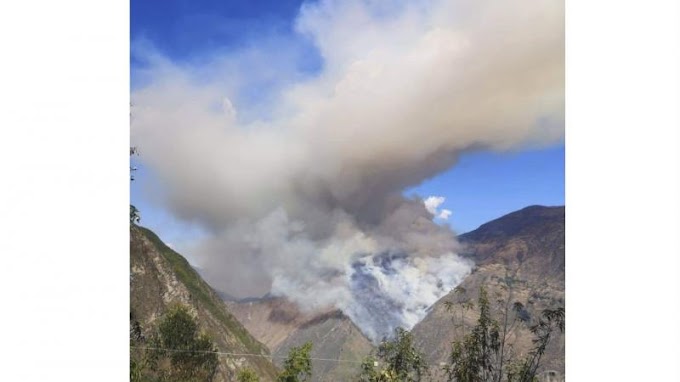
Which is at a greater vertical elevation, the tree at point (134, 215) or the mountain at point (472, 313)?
the tree at point (134, 215)

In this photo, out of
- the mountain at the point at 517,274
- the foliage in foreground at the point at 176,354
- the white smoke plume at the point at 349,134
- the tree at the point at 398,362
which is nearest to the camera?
the mountain at the point at 517,274

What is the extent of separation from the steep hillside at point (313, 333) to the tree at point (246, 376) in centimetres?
21

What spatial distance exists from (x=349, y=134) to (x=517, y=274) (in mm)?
1402

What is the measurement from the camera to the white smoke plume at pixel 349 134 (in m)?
4.18

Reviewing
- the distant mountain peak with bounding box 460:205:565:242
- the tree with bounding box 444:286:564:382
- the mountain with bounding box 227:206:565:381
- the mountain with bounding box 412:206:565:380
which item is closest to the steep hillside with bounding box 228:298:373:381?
the mountain with bounding box 227:206:565:381

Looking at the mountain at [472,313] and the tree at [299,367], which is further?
the tree at [299,367]

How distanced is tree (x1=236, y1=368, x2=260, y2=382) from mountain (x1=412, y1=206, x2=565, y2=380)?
3.91 ft

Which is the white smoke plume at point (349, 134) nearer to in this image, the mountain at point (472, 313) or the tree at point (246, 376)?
the mountain at point (472, 313)

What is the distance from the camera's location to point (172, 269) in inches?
189

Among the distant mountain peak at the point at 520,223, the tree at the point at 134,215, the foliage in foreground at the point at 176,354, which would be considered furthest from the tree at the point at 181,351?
the distant mountain peak at the point at 520,223

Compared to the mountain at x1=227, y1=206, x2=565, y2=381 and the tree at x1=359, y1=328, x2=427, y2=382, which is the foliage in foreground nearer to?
the mountain at x1=227, y1=206, x2=565, y2=381
